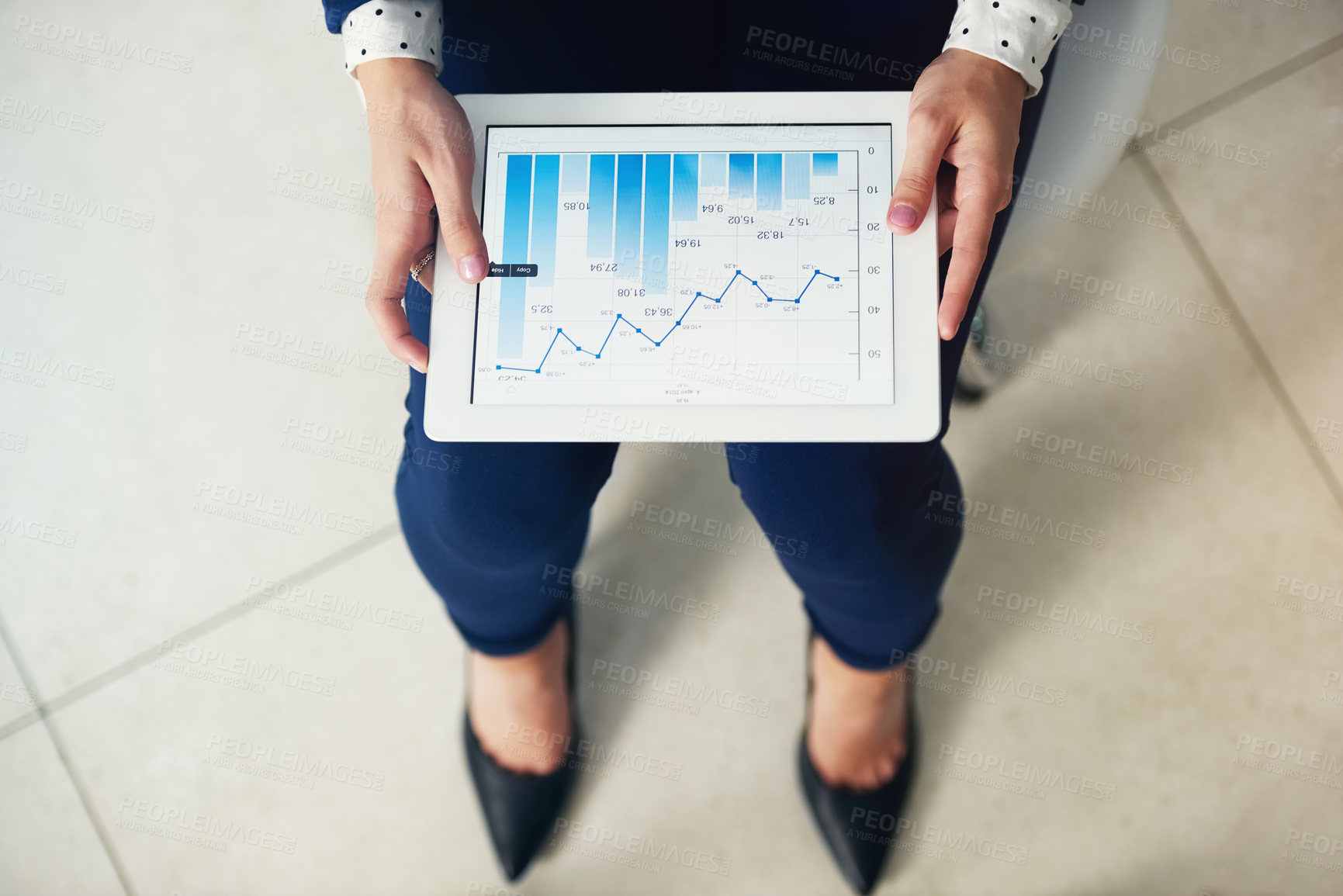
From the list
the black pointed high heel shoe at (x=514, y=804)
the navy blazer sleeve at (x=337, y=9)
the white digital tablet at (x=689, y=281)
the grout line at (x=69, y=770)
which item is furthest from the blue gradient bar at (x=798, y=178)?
the grout line at (x=69, y=770)

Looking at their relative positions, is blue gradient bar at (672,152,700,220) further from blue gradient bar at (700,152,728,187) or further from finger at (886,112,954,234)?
finger at (886,112,954,234)

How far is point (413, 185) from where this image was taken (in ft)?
2.04

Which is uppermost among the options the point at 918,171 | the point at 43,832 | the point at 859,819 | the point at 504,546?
the point at 918,171

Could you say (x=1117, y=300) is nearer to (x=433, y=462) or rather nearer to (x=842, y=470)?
(x=842, y=470)

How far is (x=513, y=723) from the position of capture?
98 cm

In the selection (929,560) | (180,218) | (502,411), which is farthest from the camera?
(180,218)

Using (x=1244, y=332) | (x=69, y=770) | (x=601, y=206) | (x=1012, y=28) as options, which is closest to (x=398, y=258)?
(x=601, y=206)

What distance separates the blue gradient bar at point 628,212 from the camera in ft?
2.04

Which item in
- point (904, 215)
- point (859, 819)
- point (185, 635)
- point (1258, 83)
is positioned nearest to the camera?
point (904, 215)

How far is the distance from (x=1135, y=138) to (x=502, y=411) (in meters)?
1.06

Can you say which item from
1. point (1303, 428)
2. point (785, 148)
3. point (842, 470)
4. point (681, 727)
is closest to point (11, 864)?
point (681, 727)

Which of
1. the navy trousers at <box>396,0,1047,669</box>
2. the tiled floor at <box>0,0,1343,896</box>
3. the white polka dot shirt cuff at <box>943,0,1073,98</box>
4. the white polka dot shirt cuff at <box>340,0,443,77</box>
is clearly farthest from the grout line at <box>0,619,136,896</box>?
the white polka dot shirt cuff at <box>943,0,1073,98</box>

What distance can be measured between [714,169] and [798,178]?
62 millimetres

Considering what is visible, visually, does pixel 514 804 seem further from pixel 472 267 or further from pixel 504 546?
pixel 472 267
